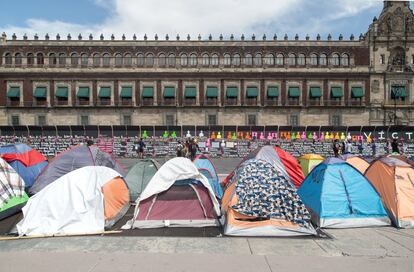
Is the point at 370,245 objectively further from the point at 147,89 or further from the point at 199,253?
the point at 147,89

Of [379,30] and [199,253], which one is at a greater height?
[379,30]

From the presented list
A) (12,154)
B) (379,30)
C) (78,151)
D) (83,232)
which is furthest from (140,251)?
(379,30)

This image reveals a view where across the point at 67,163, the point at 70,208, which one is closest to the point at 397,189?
the point at 70,208

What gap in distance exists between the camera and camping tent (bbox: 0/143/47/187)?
12008 mm

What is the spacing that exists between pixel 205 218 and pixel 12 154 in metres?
8.47

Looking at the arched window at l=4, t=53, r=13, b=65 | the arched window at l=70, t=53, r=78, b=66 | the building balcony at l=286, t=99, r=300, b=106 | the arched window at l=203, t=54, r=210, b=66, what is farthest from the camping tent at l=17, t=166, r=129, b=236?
the arched window at l=4, t=53, r=13, b=65

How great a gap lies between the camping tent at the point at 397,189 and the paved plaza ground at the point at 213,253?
637 mm

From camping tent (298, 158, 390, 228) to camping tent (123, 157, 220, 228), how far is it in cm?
267

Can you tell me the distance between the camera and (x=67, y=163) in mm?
10617

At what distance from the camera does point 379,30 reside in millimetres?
45125

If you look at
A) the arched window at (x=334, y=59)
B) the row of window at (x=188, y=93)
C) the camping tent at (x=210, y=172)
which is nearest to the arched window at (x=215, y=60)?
the row of window at (x=188, y=93)

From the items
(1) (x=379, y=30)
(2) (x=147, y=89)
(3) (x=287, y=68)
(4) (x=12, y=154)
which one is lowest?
(4) (x=12, y=154)

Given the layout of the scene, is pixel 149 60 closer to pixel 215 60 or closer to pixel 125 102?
pixel 125 102

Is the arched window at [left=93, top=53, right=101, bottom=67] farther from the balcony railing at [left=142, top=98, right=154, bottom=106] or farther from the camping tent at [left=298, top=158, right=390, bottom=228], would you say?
the camping tent at [left=298, top=158, right=390, bottom=228]
